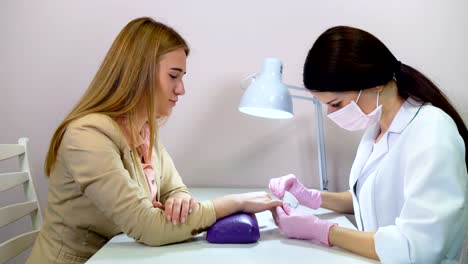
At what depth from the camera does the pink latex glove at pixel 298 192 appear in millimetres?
1393

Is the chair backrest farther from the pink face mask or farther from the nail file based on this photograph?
the pink face mask

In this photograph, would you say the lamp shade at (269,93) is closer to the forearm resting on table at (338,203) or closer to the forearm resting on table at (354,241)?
the forearm resting on table at (338,203)

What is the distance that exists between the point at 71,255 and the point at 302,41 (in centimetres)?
129

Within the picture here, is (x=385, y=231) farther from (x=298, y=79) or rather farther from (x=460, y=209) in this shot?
(x=298, y=79)

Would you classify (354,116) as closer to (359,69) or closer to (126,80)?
(359,69)

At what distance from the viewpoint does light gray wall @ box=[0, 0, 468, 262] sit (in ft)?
6.06

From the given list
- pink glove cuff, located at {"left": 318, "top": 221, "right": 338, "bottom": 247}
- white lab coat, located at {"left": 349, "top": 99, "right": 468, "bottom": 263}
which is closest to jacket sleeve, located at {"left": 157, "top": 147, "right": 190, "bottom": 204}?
pink glove cuff, located at {"left": 318, "top": 221, "right": 338, "bottom": 247}

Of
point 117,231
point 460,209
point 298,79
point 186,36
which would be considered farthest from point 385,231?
point 186,36

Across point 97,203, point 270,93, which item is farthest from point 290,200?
point 97,203

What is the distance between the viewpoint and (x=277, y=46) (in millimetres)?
1850

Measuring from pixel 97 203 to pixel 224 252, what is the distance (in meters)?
0.32

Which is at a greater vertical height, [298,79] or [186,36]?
[186,36]

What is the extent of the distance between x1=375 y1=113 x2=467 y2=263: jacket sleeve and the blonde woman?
35cm

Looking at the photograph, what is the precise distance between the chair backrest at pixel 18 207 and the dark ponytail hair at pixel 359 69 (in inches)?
37.6
